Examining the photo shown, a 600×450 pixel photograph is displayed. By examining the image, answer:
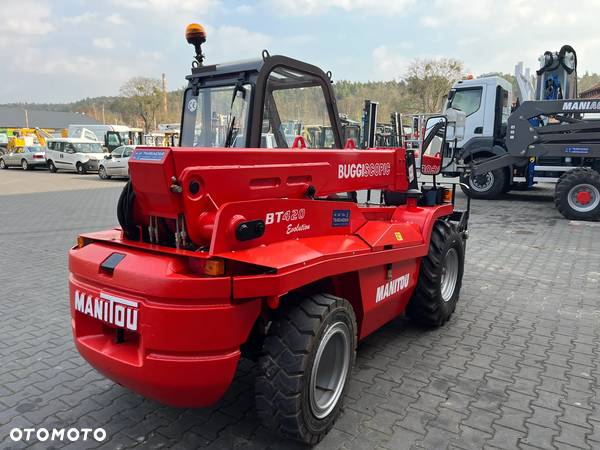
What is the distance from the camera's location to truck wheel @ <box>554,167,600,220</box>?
33.2 feet

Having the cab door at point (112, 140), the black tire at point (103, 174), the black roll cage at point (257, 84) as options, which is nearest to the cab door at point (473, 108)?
the black roll cage at point (257, 84)

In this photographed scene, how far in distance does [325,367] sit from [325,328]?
413 millimetres

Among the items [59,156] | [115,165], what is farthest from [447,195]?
[59,156]

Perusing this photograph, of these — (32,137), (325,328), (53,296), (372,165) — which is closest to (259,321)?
A: (325,328)

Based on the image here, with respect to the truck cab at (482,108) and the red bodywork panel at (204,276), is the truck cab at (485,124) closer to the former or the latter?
the truck cab at (482,108)

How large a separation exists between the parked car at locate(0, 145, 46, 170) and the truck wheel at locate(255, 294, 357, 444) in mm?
28579

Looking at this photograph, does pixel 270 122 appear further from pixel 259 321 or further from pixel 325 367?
pixel 325 367

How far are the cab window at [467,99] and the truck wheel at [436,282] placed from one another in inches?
390

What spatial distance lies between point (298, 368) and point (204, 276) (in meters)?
0.68

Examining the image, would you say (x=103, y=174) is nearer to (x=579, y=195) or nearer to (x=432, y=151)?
(x=579, y=195)

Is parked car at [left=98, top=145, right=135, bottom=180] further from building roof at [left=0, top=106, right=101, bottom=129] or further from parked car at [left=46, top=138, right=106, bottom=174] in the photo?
building roof at [left=0, top=106, right=101, bottom=129]

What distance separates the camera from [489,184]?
A: 13.2 metres

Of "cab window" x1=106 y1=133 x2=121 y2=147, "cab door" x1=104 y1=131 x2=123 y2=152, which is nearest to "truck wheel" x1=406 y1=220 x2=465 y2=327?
"cab door" x1=104 y1=131 x2=123 y2=152

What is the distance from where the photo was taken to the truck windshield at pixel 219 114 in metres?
3.38
